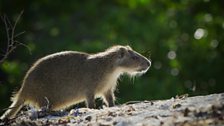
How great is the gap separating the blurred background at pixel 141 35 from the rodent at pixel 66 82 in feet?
32.3

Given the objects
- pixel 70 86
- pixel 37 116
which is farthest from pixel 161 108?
pixel 70 86

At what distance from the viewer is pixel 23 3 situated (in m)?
28.6

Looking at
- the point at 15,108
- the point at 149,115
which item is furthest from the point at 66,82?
the point at 149,115

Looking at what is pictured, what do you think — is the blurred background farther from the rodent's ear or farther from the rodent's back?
the rodent's back

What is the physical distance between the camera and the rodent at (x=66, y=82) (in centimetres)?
1156

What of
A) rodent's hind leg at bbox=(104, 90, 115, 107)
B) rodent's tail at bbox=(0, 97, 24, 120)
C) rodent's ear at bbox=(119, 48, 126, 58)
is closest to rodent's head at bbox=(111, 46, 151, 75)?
rodent's ear at bbox=(119, 48, 126, 58)

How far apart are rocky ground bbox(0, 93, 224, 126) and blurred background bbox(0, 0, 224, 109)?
12429 millimetres

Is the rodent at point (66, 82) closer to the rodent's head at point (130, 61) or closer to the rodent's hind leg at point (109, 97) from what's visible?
the rodent's hind leg at point (109, 97)

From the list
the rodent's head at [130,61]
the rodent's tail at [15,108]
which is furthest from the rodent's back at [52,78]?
the rodent's head at [130,61]

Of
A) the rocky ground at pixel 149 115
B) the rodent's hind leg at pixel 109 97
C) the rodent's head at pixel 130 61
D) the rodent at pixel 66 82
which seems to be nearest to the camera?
the rocky ground at pixel 149 115

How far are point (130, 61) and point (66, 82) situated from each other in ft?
4.28

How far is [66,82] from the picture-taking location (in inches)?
462

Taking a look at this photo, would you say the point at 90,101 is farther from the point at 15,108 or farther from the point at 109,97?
the point at 15,108

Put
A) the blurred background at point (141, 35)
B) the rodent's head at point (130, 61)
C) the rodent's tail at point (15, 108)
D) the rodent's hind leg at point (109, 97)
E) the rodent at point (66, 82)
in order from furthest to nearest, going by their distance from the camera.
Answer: the blurred background at point (141, 35) → the rodent's head at point (130, 61) → the rodent's hind leg at point (109, 97) → the rodent at point (66, 82) → the rodent's tail at point (15, 108)
